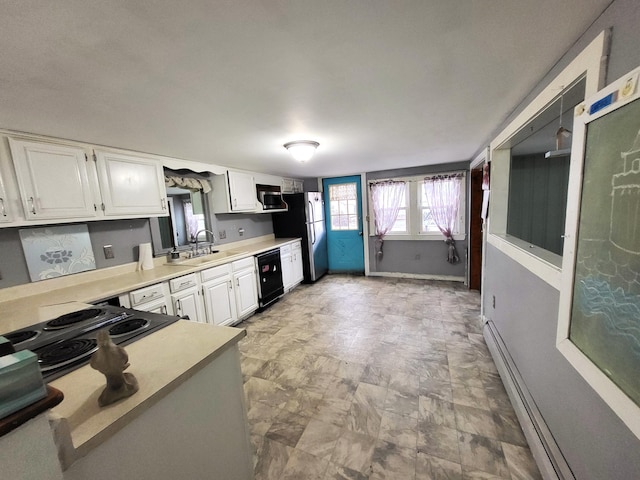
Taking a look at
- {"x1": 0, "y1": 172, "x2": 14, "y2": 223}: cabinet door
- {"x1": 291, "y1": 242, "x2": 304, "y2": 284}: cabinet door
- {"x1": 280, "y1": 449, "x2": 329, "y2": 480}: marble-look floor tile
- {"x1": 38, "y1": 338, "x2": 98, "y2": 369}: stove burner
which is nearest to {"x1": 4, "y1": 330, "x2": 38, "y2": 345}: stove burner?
{"x1": 38, "y1": 338, "x2": 98, "y2": 369}: stove burner

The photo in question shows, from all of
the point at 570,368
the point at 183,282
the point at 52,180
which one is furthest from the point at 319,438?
the point at 52,180

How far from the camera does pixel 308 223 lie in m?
4.65

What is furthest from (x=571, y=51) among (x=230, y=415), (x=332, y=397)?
(x=332, y=397)

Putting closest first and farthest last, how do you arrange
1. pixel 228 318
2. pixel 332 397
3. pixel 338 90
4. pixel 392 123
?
pixel 338 90 < pixel 332 397 < pixel 392 123 < pixel 228 318

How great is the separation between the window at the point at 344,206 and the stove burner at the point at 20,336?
14.8 ft

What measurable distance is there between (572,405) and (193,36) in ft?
7.31

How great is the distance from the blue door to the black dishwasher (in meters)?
1.68

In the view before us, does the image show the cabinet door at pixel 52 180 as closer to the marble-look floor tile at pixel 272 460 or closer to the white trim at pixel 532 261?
the marble-look floor tile at pixel 272 460

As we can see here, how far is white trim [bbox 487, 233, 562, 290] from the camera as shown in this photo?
4.26 ft

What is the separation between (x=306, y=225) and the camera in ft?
15.3

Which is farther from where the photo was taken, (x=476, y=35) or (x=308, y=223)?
(x=308, y=223)

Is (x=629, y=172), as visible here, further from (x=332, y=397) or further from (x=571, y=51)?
(x=332, y=397)

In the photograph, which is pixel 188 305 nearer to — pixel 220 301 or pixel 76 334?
pixel 220 301

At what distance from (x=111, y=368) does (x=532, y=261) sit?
213 centimetres
